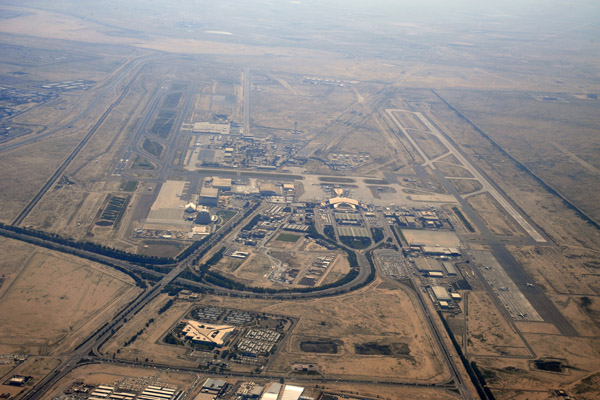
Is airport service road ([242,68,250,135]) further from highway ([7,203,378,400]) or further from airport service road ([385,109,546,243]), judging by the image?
highway ([7,203,378,400])

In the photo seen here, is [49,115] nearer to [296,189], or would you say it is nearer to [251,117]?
[251,117]

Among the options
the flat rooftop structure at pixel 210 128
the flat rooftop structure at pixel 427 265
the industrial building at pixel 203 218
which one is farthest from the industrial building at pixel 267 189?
the flat rooftop structure at pixel 427 265

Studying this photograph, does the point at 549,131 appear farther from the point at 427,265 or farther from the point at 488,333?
the point at 488,333

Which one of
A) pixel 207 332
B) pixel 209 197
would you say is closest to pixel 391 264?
pixel 207 332

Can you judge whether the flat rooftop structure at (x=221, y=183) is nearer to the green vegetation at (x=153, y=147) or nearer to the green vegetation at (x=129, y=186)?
the green vegetation at (x=129, y=186)

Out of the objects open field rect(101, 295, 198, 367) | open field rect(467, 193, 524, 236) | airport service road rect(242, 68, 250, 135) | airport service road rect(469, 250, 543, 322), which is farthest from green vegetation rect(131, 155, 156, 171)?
open field rect(467, 193, 524, 236)

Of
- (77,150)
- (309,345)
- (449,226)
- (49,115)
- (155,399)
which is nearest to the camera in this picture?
(155,399)

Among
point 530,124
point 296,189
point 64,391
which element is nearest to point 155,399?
point 64,391
